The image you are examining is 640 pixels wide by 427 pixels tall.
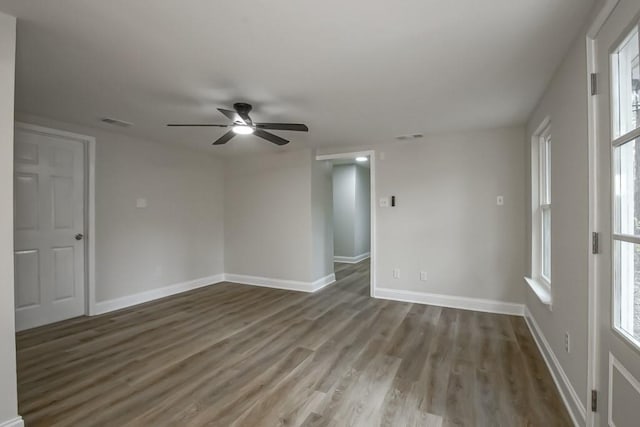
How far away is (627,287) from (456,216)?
2816 millimetres

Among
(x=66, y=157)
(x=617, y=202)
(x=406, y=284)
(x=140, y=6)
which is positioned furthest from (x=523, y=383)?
(x=66, y=157)

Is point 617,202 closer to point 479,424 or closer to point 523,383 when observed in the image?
point 479,424

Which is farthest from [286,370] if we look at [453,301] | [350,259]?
[350,259]

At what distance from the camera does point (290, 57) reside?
6.86ft

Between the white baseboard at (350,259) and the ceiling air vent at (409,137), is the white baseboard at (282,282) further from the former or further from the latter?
the ceiling air vent at (409,137)

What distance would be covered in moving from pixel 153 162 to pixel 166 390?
3.32 metres

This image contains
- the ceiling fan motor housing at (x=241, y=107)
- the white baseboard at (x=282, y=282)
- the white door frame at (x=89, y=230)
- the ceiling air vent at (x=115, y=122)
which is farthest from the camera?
the white baseboard at (x=282, y=282)

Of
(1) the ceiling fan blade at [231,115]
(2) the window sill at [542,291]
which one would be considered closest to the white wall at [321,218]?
(1) the ceiling fan blade at [231,115]

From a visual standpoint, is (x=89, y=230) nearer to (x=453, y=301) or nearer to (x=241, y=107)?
(x=241, y=107)

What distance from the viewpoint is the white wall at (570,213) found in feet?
5.60

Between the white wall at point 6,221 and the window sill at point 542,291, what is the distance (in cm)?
361

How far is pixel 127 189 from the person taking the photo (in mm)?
4180

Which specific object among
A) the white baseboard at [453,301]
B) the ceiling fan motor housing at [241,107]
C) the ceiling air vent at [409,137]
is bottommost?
the white baseboard at [453,301]

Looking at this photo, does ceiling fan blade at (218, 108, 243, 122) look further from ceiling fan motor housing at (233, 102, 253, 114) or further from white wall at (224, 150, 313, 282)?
white wall at (224, 150, 313, 282)
